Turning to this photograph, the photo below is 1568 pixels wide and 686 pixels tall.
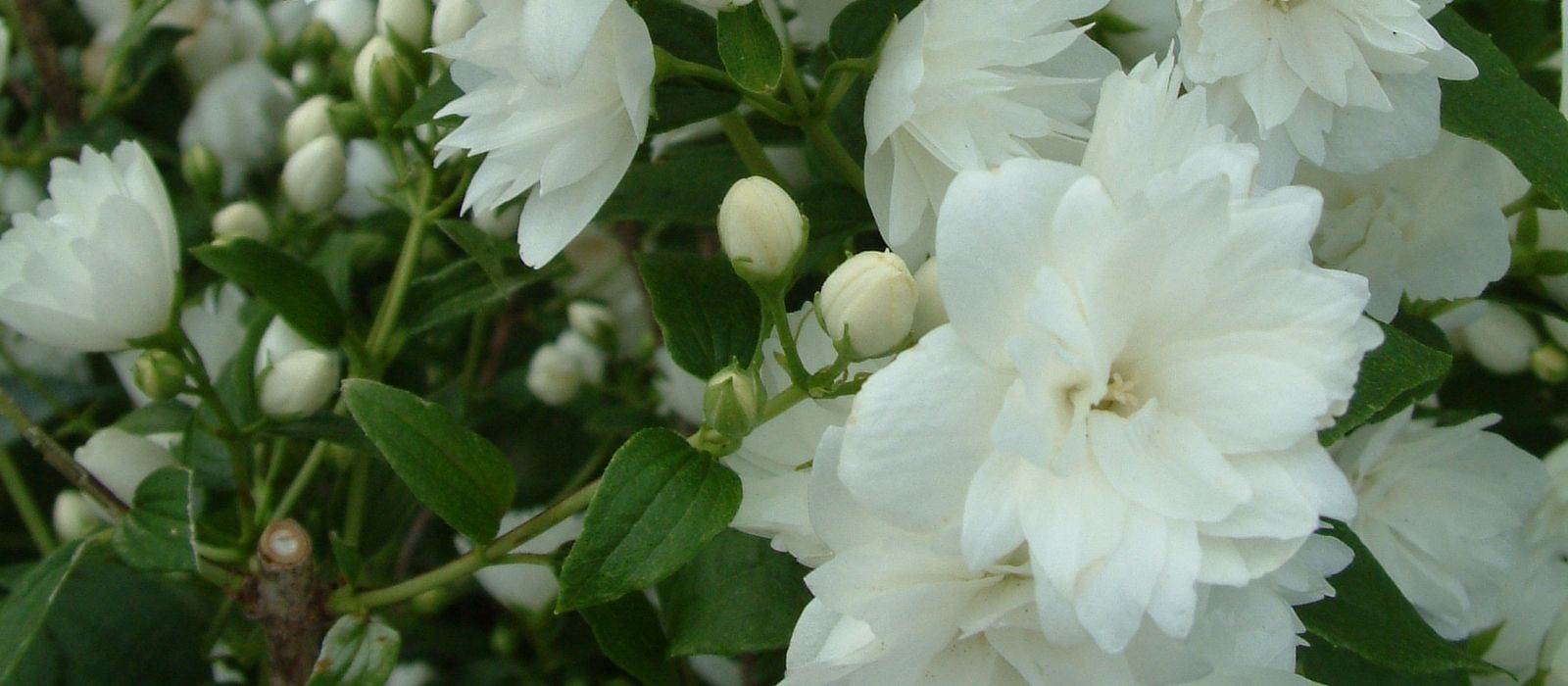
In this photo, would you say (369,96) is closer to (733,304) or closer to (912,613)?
(733,304)

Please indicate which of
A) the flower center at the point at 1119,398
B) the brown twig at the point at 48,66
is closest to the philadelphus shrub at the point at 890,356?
the flower center at the point at 1119,398

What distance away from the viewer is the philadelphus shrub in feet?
1.85

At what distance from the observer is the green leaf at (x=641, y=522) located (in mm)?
659

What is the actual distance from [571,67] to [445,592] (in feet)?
2.37

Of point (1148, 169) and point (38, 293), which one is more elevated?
point (1148, 169)

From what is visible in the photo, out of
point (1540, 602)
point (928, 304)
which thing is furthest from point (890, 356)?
point (1540, 602)

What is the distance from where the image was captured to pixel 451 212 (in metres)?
1.12

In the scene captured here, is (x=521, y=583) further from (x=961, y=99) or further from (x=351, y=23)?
(x=961, y=99)

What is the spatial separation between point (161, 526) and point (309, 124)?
0.51 m

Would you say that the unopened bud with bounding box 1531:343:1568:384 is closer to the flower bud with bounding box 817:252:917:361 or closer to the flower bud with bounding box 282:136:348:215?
the flower bud with bounding box 817:252:917:361

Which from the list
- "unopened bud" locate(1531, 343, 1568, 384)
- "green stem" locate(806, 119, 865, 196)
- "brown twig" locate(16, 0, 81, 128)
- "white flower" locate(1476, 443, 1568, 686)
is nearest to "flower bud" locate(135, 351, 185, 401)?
"green stem" locate(806, 119, 865, 196)

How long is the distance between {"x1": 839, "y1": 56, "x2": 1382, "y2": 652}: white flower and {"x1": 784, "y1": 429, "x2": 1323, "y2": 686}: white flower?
0.04m

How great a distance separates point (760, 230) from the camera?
0.68 m

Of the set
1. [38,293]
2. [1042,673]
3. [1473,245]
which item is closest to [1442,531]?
[1473,245]
